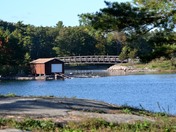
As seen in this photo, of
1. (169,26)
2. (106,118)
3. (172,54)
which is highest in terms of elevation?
(169,26)

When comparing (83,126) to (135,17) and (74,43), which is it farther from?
(74,43)

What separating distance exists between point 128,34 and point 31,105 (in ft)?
20.0

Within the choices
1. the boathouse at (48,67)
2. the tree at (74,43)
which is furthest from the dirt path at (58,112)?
the tree at (74,43)

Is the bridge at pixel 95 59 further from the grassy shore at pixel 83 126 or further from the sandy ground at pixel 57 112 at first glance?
the grassy shore at pixel 83 126

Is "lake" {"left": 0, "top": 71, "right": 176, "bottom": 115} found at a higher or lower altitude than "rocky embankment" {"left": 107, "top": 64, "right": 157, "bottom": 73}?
lower

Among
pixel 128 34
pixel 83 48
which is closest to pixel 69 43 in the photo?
pixel 83 48

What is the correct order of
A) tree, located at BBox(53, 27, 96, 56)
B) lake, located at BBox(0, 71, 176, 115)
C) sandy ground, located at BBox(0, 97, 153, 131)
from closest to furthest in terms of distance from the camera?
sandy ground, located at BBox(0, 97, 153, 131)
lake, located at BBox(0, 71, 176, 115)
tree, located at BBox(53, 27, 96, 56)

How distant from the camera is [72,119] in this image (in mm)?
9648

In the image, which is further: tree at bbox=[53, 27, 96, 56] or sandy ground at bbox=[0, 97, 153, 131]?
tree at bbox=[53, 27, 96, 56]

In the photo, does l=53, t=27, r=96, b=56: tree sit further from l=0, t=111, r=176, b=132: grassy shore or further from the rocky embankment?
l=0, t=111, r=176, b=132: grassy shore

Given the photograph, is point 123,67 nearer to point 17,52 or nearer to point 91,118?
point 17,52

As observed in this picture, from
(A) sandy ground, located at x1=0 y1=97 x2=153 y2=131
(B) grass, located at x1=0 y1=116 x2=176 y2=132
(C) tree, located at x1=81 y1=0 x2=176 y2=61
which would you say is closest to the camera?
(B) grass, located at x1=0 y1=116 x2=176 y2=132

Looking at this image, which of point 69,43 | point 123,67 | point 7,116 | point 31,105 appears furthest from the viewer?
point 69,43

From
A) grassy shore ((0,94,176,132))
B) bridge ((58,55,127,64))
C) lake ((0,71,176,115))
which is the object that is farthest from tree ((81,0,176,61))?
bridge ((58,55,127,64))
